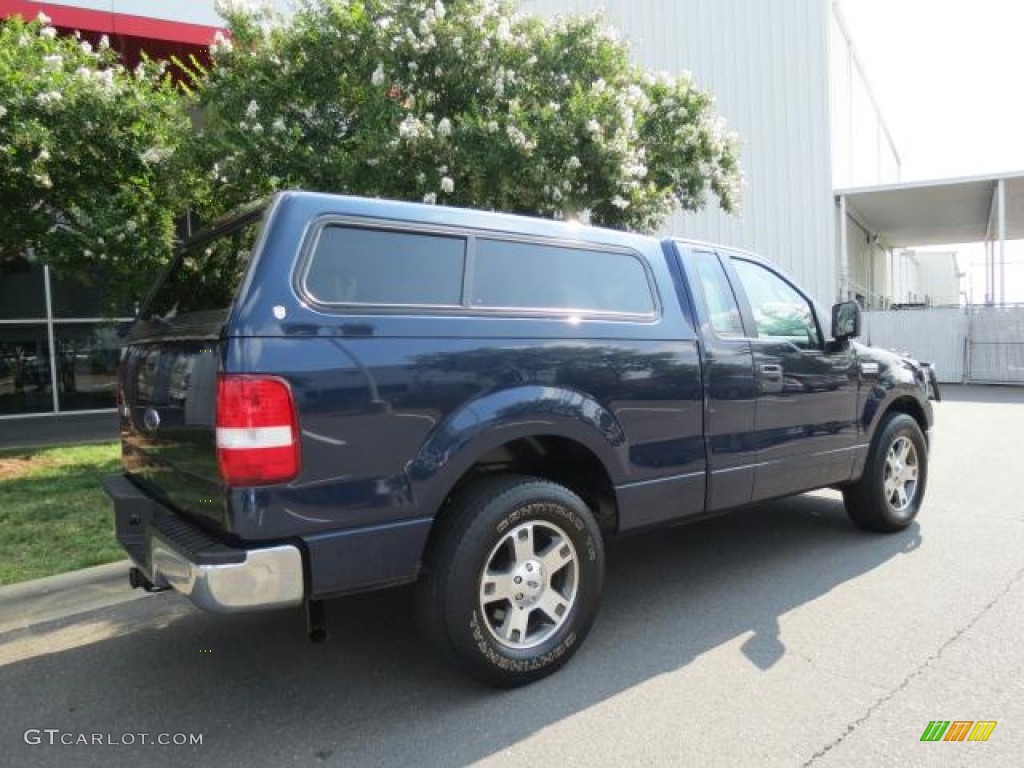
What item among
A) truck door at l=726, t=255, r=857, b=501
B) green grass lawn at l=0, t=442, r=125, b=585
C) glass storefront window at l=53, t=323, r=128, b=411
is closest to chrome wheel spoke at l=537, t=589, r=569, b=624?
truck door at l=726, t=255, r=857, b=501

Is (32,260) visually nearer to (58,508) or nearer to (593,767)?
(58,508)

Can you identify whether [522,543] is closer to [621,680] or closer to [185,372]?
[621,680]

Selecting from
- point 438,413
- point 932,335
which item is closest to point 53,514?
point 438,413

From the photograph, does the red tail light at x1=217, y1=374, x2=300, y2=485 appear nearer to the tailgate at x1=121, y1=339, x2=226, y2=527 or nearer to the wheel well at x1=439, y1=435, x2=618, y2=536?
the tailgate at x1=121, y1=339, x2=226, y2=527

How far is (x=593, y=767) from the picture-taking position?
269 centimetres

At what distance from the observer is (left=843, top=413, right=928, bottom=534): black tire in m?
5.20

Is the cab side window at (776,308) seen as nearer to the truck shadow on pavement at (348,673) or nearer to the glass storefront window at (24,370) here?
the truck shadow on pavement at (348,673)

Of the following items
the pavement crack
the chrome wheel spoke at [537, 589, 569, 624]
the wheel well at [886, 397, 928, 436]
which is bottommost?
the pavement crack

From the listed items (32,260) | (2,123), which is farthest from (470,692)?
(32,260)

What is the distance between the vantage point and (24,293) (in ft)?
45.0

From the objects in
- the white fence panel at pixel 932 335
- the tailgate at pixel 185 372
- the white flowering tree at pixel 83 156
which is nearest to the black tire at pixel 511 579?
the tailgate at pixel 185 372

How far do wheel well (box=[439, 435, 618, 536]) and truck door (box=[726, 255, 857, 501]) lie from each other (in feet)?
3.51

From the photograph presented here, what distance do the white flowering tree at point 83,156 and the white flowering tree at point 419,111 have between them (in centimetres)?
68

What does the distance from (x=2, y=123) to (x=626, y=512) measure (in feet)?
23.3
